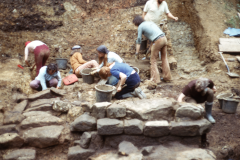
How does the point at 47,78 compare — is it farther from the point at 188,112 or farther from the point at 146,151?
the point at 188,112

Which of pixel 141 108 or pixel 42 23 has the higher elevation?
pixel 42 23

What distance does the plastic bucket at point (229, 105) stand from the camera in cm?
384

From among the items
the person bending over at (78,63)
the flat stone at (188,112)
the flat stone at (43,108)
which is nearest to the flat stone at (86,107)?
the flat stone at (43,108)

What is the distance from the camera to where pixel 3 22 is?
667 centimetres

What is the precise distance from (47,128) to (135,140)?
1.52 metres

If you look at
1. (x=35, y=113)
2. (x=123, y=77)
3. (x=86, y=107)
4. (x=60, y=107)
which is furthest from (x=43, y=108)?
(x=123, y=77)

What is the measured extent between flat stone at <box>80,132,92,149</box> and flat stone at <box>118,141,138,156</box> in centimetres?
51

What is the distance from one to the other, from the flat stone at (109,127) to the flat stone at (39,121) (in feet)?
2.97

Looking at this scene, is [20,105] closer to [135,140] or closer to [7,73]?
[7,73]

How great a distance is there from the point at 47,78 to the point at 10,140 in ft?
6.29

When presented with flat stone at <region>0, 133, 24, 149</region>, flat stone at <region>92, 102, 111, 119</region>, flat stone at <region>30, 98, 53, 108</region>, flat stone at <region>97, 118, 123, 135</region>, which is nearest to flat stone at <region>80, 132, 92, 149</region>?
flat stone at <region>97, 118, 123, 135</region>

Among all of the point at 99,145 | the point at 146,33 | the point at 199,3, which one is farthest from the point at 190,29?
the point at 99,145

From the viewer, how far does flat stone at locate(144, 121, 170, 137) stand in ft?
9.84

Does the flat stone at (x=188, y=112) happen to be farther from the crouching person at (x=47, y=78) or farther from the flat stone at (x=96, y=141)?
the crouching person at (x=47, y=78)
